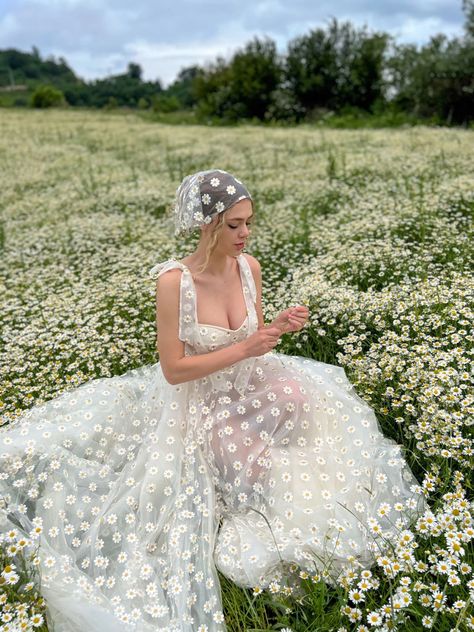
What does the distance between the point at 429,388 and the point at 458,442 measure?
487 millimetres

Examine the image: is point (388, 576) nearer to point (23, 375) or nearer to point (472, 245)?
point (23, 375)

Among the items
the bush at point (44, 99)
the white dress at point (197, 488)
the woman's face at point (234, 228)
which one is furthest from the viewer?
the bush at point (44, 99)

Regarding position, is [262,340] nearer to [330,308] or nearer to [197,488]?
[197,488]

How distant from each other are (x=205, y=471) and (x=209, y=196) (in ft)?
5.27

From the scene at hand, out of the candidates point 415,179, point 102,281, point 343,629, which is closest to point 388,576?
point 343,629

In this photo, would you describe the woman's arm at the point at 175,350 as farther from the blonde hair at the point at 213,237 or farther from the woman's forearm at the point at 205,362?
the blonde hair at the point at 213,237

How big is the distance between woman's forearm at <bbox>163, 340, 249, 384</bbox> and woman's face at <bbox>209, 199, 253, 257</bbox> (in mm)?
592

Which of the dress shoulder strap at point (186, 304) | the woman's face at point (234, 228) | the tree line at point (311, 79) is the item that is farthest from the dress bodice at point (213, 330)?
the tree line at point (311, 79)

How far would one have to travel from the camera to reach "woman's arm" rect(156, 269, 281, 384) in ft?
9.64

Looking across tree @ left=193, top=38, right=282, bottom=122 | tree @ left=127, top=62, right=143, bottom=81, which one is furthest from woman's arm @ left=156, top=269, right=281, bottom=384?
tree @ left=127, top=62, right=143, bottom=81

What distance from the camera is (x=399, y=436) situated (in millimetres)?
3275

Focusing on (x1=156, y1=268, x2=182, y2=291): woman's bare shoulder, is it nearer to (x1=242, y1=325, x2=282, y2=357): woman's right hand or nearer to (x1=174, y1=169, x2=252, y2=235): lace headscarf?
(x1=174, y1=169, x2=252, y2=235): lace headscarf

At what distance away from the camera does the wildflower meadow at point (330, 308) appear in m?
2.32

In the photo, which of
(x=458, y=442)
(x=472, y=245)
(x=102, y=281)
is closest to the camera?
(x=458, y=442)
